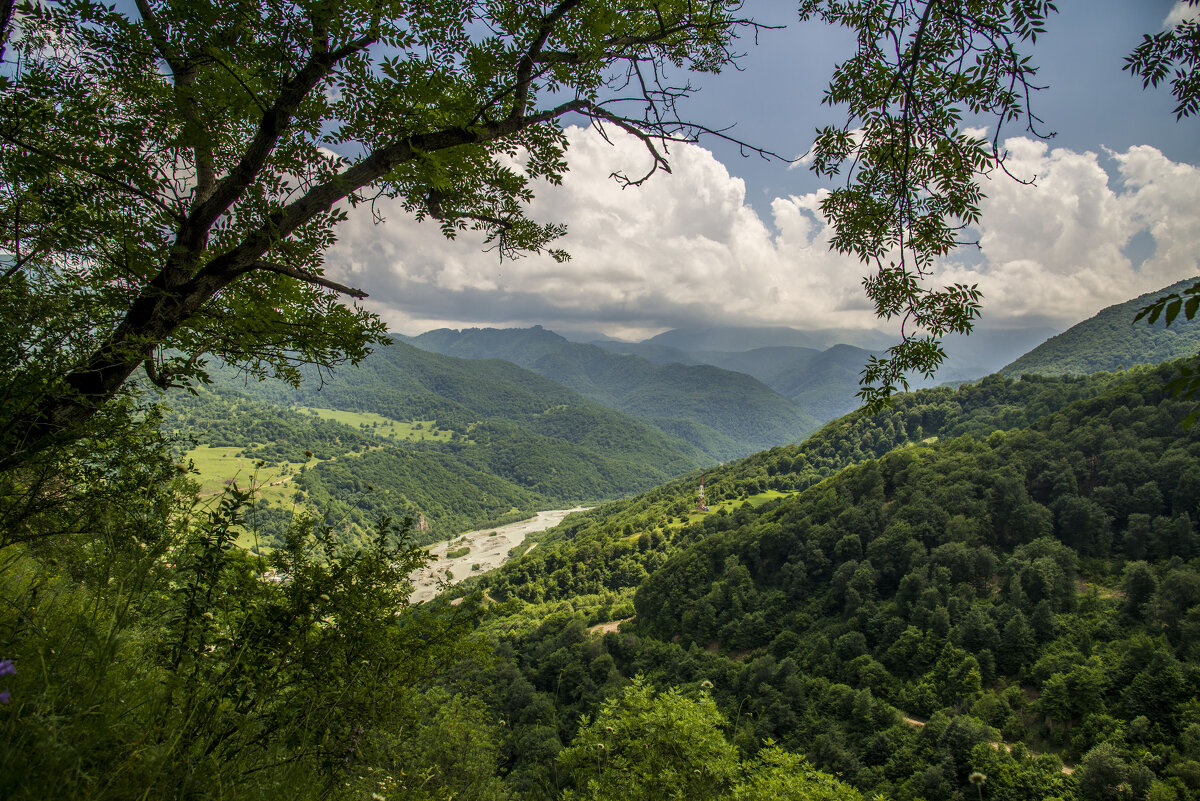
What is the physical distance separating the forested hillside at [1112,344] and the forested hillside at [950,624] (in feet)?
297

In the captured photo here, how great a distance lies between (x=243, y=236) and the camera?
3.13m

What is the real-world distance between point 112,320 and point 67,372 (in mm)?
423

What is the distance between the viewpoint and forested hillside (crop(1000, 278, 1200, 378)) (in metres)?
108

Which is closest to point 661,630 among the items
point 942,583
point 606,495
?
point 942,583

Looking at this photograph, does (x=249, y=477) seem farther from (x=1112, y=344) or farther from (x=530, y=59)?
(x=1112, y=344)

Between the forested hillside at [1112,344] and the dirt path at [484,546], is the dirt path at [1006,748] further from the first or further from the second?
the forested hillside at [1112,344]

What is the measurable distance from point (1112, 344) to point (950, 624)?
146 metres

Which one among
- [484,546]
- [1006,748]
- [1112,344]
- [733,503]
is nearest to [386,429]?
[484,546]

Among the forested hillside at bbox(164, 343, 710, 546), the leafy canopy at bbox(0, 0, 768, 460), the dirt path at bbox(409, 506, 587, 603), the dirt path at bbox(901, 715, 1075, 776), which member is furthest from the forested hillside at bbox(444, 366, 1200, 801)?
the forested hillside at bbox(164, 343, 710, 546)

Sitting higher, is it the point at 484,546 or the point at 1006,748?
the point at 484,546

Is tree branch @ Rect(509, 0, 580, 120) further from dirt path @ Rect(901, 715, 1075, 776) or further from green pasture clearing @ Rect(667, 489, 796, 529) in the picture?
green pasture clearing @ Rect(667, 489, 796, 529)

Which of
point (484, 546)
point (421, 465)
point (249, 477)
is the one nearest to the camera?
point (249, 477)

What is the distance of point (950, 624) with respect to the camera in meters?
29.8

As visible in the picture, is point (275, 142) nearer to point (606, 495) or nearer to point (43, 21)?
point (43, 21)
